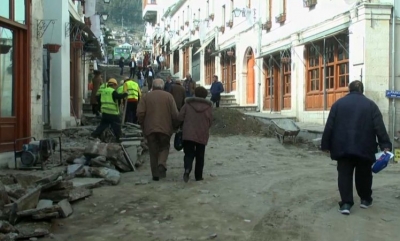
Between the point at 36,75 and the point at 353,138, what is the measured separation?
7285 millimetres

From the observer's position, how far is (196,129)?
9.20 meters

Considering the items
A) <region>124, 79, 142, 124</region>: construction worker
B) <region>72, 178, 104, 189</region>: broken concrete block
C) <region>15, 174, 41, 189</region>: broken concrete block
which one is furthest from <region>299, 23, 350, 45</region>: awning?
<region>15, 174, 41, 189</region>: broken concrete block

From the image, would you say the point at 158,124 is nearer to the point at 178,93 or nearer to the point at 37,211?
the point at 37,211

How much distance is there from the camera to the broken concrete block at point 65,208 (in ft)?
21.7

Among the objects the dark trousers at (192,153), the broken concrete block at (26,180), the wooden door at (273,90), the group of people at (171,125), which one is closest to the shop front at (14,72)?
the broken concrete block at (26,180)

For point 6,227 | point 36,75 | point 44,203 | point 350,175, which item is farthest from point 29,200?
point 36,75

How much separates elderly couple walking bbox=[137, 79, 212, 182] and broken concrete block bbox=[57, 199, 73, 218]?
2.62 meters

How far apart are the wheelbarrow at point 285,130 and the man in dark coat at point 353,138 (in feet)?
30.1

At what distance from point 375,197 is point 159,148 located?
145 inches

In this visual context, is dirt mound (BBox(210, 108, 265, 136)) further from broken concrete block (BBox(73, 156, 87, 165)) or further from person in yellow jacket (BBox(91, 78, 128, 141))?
broken concrete block (BBox(73, 156, 87, 165))

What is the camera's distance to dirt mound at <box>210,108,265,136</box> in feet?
62.3

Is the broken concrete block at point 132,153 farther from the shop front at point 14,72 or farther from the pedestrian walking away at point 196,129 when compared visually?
the shop front at point 14,72

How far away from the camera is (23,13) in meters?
11.1

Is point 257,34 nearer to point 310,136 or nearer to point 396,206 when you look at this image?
point 310,136
